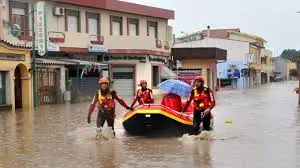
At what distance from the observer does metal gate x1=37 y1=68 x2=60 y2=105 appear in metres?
31.5

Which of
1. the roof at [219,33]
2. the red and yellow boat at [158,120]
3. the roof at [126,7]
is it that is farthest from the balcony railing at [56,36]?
the roof at [219,33]

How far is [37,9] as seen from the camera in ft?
101

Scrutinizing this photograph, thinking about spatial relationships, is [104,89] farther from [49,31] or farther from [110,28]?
[110,28]

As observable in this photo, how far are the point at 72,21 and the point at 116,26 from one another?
4.60 m

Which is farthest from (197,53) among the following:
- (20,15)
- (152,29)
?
(20,15)

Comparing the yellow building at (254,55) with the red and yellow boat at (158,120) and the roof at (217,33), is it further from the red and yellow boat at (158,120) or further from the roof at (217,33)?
the red and yellow boat at (158,120)

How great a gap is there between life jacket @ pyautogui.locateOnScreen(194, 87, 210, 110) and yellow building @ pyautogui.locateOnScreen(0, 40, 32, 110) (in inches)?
595

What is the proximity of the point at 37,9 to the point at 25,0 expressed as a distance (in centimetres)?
188

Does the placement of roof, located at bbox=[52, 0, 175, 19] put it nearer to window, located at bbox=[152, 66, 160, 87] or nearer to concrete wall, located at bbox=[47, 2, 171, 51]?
concrete wall, located at bbox=[47, 2, 171, 51]

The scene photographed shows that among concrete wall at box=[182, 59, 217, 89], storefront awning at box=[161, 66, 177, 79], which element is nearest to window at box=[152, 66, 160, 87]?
storefront awning at box=[161, 66, 177, 79]

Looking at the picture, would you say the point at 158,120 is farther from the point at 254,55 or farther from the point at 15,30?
the point at 254,55

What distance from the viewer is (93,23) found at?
37.9 metres

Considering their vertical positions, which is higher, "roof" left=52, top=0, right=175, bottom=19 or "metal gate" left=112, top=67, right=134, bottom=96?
"roof" left=52, top=0, right=175, bottom=19

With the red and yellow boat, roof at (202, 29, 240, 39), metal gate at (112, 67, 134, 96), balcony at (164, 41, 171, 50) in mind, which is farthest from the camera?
roof at (202, 29, 240, 39)
